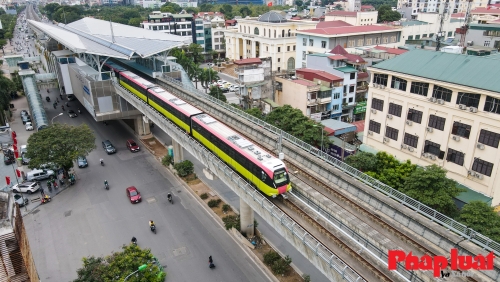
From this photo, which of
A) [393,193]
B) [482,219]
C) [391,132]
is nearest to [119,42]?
[391,132]

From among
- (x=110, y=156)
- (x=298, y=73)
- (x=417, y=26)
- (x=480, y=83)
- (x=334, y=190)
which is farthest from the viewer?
(x=417, y=26)

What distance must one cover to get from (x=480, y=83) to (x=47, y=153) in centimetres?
A: 4329

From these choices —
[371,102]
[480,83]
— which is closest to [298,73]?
[371,102]

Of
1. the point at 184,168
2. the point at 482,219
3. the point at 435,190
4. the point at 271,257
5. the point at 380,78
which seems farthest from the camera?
the point at 184,168

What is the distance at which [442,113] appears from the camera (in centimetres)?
3441

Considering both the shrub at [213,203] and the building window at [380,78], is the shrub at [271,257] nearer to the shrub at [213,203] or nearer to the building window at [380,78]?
the shrub at [213,203]

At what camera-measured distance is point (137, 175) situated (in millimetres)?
42625

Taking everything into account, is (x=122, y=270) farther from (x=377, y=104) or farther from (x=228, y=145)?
(x=377, y=104)

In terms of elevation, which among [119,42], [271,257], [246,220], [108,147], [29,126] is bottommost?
[271,257]

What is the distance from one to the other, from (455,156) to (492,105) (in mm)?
5957

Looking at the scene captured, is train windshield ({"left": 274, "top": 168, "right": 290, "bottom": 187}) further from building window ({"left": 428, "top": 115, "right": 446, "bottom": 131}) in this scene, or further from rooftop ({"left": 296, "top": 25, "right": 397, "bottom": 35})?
rooftop ({"left": 296, "top": 25, "right": 397, "bottom": 35})

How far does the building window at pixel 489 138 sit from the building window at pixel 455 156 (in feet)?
7.68

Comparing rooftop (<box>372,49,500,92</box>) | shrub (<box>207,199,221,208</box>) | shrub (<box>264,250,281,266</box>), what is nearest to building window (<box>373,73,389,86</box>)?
rooftop (<box>372,49,500,92</box>)

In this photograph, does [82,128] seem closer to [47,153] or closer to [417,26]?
[47,153]
